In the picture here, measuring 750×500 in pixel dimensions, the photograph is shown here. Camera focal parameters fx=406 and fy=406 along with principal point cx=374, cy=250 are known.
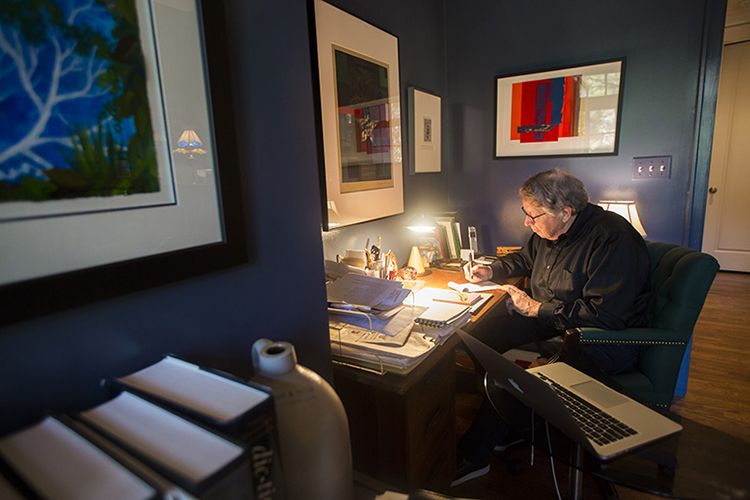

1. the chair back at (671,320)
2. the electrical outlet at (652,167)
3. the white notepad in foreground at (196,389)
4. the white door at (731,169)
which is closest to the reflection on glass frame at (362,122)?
the white notepad in foreground at (196,389)

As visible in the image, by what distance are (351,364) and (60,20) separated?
0.98 meters

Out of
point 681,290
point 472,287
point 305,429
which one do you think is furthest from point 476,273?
point 305,429

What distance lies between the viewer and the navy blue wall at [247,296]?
0.56 m

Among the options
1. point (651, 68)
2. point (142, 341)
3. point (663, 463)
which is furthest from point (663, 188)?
point (142, 341)

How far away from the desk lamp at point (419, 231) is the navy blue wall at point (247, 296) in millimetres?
1253

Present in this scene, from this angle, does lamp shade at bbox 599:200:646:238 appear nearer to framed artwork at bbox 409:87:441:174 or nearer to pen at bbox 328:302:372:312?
framed artwork at bbox 409:87:441:174

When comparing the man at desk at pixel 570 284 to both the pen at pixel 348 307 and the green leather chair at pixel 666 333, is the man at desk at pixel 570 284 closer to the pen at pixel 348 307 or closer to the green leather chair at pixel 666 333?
the green leather chair at pixel 666 333

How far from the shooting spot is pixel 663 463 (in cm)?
101

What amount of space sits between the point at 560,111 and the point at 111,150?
254cm

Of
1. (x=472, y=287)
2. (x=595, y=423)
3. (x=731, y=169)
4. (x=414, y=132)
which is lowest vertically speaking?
(x=595, y=423)

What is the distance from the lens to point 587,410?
1118mm

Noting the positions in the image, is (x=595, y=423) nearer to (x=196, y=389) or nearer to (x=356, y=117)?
(x=196, y=389)

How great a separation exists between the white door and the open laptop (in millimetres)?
4719

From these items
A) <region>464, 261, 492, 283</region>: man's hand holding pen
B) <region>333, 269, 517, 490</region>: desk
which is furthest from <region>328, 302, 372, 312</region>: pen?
<region>464, 261, 492, 283</region>: man's hand holding pen
